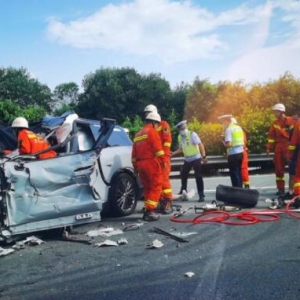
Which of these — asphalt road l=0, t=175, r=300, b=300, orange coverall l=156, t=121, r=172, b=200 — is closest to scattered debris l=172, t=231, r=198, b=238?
asphalt road l=0, t=175, r=300, b=300

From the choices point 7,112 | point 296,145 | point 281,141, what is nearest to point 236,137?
point 281,141

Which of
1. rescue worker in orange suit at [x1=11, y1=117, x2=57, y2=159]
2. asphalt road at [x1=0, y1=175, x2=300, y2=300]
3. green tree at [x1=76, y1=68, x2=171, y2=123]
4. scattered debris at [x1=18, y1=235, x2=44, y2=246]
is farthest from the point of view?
green tree at [x1=76, y1=68, x2=171, y2=123]

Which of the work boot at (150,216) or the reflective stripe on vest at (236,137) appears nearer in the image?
the work boot at (150,216)

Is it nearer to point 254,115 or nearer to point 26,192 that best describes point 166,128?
point 26,192

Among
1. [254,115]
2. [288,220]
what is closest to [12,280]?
[288,220]

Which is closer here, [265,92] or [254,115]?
[254,115]

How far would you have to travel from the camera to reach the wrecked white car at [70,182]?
535 centimetres

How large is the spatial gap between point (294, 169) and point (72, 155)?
13.6ft

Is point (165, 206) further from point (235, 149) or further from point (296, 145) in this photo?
point (296, 145)

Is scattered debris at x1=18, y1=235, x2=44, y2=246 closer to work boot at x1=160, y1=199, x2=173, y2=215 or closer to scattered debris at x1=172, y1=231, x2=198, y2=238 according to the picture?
scattered debris at x1=172, y1=231, x2=198, y2=238

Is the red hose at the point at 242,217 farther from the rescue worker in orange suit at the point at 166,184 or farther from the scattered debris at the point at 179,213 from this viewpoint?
the rescue worker in orange suit at the point at 166,184

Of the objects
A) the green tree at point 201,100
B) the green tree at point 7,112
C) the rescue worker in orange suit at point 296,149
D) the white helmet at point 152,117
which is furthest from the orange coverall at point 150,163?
the green tree at point 201,100

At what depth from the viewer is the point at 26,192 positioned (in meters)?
5.44

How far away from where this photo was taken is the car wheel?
6977mm
